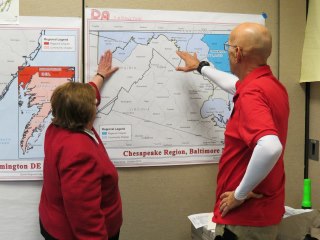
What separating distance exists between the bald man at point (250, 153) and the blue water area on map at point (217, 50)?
39cm

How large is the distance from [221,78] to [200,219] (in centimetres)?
69

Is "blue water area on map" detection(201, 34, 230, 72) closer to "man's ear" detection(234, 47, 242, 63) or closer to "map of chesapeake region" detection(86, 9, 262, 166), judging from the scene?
"map of chesapeake region" detection(86, 9, 262, 166)

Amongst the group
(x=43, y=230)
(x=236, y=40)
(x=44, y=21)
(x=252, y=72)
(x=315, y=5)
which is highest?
(x=315, y=5)

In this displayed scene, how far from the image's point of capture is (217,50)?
74.4 inches

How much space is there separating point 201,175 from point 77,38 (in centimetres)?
93

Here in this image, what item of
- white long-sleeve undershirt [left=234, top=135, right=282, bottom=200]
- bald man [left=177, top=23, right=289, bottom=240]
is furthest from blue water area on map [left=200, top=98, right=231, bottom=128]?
white long-sleeve undershirt [left=234, top=135, right=282, bottom=200]

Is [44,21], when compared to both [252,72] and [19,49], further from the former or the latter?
[252,72]

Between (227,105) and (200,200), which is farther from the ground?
(227,105)

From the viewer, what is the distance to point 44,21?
171 cm

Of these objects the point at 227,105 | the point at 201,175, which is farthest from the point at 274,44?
the point at 201,175

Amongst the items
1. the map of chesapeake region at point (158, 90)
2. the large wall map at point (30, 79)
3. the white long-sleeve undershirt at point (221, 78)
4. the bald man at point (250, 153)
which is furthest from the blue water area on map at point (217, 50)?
→ the large wall map at point (30, 79)

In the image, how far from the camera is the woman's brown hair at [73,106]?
54.7 inches

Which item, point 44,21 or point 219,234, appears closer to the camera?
point 219,234

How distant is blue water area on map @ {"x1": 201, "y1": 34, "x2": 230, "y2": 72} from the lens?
188 centimetres
